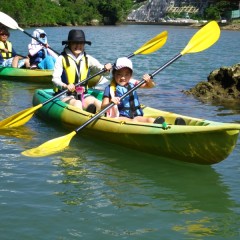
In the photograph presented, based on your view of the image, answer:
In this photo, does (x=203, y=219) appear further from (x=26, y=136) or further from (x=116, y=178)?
(x=26, y=136)

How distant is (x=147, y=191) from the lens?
16.7 feet

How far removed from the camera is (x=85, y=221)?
174 inches

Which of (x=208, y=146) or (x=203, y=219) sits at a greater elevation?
(x=208, y=146)

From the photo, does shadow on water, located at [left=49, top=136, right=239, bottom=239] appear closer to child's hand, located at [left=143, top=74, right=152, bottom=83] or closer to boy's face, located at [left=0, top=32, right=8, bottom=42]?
child's hand, located at [left=143, top=74, right=152, bottom=83]

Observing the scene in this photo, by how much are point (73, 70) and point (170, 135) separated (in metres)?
2.17

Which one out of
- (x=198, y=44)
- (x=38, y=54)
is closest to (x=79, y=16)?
(x=38, y=54)

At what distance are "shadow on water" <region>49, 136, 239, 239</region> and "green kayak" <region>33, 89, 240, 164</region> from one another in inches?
5.8

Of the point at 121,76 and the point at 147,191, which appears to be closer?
the point at 147,191

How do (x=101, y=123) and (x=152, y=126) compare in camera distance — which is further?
(x=101, y=123)

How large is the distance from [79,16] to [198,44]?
76.9m

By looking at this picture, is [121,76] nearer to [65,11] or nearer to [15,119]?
Result: [15,119]

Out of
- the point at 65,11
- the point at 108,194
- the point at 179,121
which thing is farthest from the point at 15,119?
the point at 65,11

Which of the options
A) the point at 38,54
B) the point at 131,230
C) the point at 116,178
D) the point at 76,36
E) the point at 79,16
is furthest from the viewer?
the point at 79,16

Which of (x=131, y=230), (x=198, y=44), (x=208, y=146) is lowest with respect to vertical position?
(x=131, y=230)
